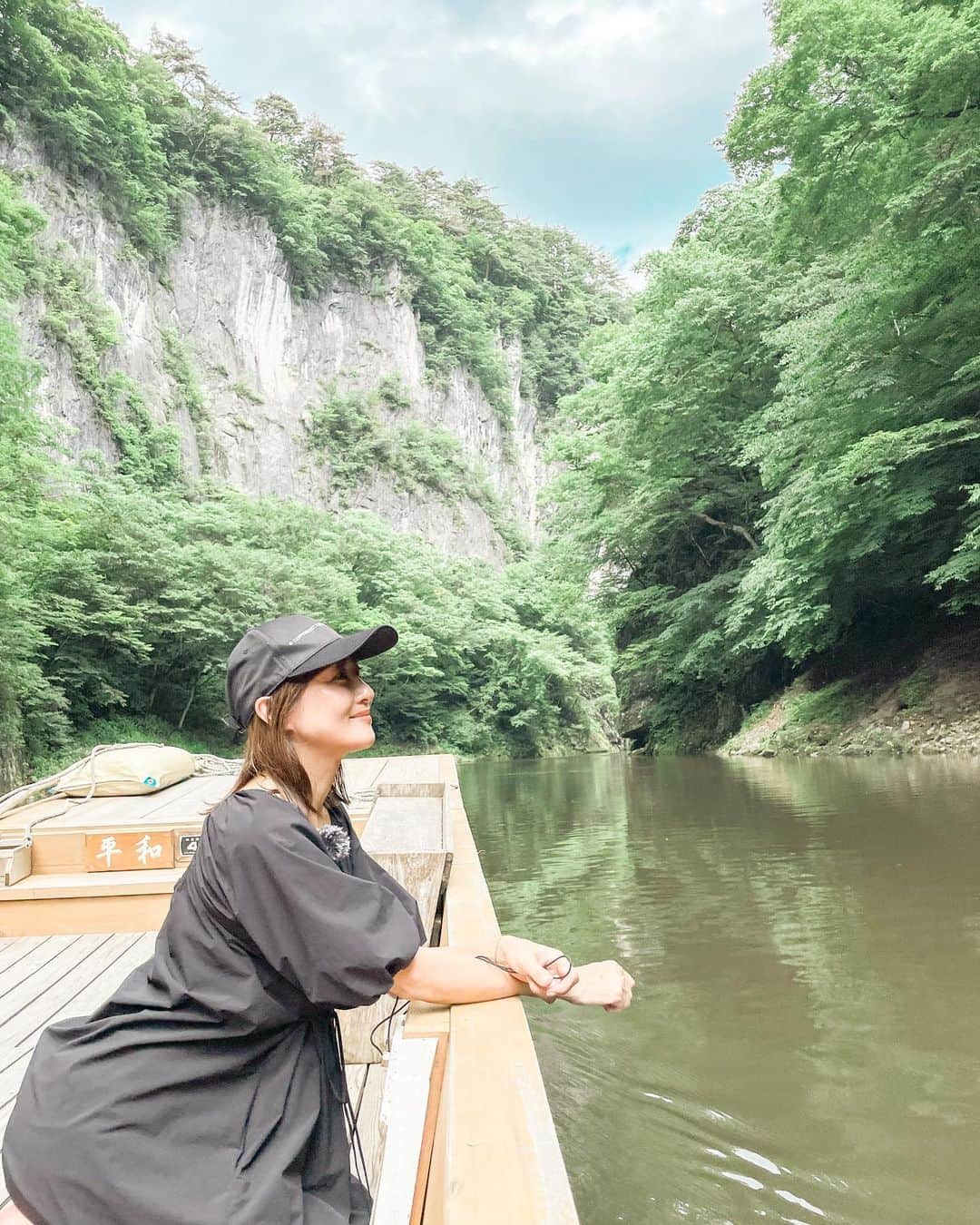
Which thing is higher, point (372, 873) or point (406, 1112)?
point (372, 873)

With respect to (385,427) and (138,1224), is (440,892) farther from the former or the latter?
(385,427)

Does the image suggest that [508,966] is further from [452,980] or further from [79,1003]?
[79,1003]

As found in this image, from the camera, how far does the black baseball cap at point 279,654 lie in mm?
1436

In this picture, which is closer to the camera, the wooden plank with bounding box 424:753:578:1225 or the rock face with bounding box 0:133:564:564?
the wooden plank with bounding box 424:753:578:1225

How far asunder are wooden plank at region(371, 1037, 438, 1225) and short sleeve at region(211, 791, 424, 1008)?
0.38 meters

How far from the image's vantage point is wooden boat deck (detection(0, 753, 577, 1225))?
1043 mm

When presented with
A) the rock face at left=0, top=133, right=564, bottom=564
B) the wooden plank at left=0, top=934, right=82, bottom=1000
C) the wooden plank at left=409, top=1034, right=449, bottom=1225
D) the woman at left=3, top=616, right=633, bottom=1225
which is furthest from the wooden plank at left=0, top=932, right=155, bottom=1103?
the rock face at left=0, top=133, right=564, bottom=564

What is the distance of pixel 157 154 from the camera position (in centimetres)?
3766

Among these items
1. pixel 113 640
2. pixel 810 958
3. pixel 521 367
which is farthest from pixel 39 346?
pixel 521 367

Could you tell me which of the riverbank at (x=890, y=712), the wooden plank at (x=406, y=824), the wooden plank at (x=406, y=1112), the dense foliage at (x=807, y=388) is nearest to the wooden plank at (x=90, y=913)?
the wooden plank at (x=406, y=824)

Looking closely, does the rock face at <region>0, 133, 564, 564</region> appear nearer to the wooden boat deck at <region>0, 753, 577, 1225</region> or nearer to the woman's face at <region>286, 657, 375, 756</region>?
the wooden boat deck at <region>0, 753, 577, 1225</region>

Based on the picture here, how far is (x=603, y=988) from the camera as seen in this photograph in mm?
1541

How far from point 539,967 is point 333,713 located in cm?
56

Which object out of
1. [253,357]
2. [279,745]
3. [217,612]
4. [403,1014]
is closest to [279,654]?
[279,745]
